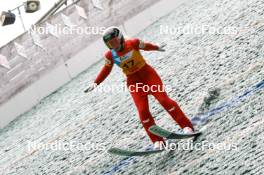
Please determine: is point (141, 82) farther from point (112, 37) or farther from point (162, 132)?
point (162, 132)

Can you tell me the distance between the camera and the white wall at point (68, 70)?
16.6m

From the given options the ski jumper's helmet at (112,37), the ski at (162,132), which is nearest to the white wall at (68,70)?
the ski jumper's helmet at (112,37)

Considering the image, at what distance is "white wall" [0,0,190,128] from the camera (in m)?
16.6

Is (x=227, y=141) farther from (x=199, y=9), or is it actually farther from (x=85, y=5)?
(x=85, y=5)

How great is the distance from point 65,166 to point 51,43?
8.12 metres

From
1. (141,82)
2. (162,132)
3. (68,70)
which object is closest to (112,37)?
(141,82)

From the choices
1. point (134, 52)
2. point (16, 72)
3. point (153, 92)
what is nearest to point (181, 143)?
point (153, 92)

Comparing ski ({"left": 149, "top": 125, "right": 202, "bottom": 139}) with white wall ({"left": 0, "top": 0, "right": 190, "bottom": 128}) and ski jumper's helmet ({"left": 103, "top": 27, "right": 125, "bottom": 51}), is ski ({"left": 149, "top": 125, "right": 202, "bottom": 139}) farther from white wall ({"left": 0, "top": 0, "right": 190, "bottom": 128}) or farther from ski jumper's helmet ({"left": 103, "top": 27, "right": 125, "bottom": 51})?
white wall ({"left": 0, "top": 0, "right": 190, "bottom": 128})

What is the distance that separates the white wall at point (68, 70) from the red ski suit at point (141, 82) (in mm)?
8637

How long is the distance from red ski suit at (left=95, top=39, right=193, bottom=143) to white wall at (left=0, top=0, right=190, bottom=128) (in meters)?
8.64

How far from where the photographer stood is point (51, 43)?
58.0ft

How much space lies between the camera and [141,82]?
8.42 meters

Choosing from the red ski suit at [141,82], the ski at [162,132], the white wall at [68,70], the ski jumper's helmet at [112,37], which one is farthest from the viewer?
the white wall at [68,70]

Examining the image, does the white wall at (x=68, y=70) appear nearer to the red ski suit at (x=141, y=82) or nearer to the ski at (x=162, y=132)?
the red ski suit at (x=141, y=82)
